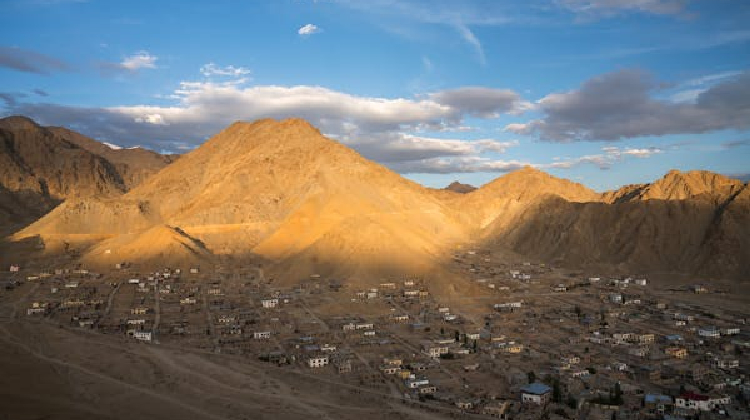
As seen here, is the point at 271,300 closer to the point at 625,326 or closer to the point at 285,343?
the point at 285,343

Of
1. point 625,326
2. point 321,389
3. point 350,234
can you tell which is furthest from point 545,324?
point 350,234

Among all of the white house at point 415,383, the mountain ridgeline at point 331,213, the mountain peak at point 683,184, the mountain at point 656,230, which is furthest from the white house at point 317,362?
the mountain peak at point 683,184

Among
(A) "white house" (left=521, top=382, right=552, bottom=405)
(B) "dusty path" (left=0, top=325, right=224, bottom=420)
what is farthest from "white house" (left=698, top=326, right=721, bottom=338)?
(B) "dusty path" (left=0, top=325, right=224, bottom=420)

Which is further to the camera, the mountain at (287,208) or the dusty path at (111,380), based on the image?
the mountain at (287,208)

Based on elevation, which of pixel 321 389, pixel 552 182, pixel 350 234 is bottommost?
pixel 321 389

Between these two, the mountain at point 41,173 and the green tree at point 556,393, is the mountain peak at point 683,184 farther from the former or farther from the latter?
the mountain at point 41,173

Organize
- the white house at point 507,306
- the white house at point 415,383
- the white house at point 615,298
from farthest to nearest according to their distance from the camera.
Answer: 1. the white house at point 615,298
2. the white house at point 507,306
3. the white house at point 415,383

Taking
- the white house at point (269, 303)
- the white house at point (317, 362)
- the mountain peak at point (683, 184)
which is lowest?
the white house at point (317, 362)
